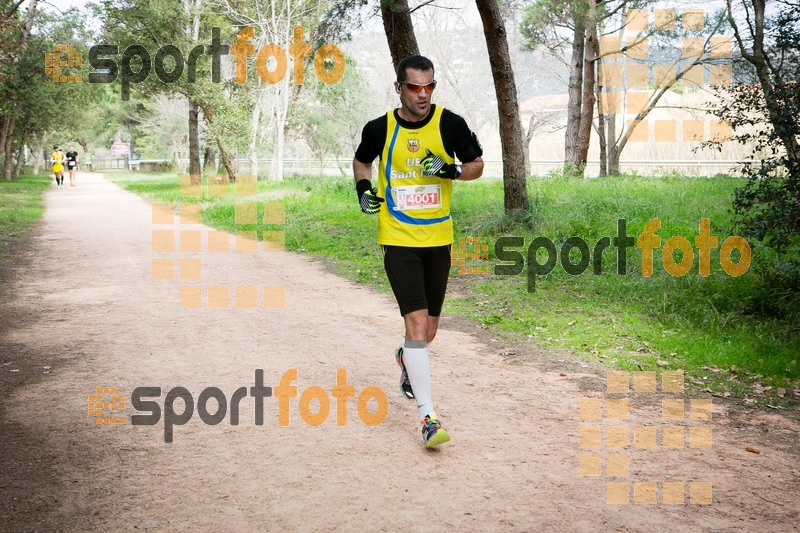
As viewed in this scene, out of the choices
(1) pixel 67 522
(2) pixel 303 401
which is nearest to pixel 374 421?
(2) pixel 303 401

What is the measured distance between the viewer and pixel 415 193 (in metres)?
4.79

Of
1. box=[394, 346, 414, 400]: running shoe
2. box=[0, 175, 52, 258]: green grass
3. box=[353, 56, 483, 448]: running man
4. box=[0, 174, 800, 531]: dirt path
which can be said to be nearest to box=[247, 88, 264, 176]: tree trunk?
box=[0, 175, 52, 258]: green grass

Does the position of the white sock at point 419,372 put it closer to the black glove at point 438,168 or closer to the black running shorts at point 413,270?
the black running shorts at point 413,270

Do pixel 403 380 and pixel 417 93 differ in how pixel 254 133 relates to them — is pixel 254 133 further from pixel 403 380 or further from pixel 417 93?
pixel 417 93

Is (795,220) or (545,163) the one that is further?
(545,163)

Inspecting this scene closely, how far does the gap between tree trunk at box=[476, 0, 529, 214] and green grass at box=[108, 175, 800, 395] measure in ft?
2.00

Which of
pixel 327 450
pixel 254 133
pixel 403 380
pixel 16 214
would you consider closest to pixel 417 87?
pixel 403 380

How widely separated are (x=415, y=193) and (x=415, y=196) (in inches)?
0.8

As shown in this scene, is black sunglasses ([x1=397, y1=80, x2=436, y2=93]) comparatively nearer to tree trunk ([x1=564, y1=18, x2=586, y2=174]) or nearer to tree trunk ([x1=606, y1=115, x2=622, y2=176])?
tree trunk ([x1=564, y1=18, x2=586, y2=174])

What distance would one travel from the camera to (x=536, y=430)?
5020 millimetres

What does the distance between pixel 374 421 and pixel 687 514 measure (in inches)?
85.8

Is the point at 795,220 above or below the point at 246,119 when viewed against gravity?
below

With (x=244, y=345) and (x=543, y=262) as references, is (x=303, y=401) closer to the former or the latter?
(x=244, y=345)

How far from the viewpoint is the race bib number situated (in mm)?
4785
